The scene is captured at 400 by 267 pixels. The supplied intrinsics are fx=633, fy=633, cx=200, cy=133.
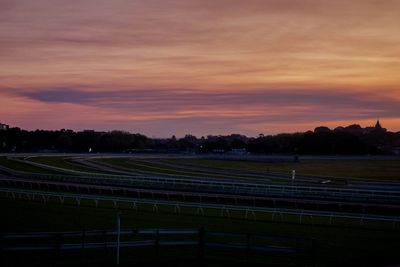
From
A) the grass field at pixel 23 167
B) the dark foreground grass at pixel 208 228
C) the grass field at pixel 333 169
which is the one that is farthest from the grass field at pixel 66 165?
the dark foreground grass at pixel 208 228

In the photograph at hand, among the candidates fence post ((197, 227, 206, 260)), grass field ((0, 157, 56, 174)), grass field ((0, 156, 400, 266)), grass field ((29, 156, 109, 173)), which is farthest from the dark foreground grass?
grass field ((29, 156, 109, 173))

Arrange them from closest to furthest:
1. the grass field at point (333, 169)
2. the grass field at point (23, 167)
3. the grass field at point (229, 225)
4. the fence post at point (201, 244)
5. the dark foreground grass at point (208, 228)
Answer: the fence post at point (201, 244), the dark foreground grass at point (208, 228), the grass field at point (229, 225), the grass field at point (23, 167), the grass field at point (333, 169)

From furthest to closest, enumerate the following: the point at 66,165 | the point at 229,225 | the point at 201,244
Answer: the point at 66,165, the point at 229,225, the point at 201,244

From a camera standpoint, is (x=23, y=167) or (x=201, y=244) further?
(x=23, y=167)

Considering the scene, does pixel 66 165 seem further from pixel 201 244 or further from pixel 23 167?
pixel 201 244

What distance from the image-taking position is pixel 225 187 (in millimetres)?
54938

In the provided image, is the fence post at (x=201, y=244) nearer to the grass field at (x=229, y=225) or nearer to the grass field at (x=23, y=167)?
the grass field at (x=229, y=225)

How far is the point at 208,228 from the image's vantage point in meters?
30.2

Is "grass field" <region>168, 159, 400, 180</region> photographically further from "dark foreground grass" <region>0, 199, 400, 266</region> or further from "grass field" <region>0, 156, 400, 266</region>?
"dark foreground grass" <region>0, 199, 400, 266</region>

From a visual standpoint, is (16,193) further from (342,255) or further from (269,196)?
(342,255)

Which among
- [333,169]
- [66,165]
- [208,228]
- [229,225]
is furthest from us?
[333,169]

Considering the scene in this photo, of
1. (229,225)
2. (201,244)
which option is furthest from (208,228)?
(201,244)

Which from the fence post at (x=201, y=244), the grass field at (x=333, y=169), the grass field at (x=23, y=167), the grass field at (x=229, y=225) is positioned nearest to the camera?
the fence post at (x=201, y=244)

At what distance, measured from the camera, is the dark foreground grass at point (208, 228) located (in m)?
19.8
